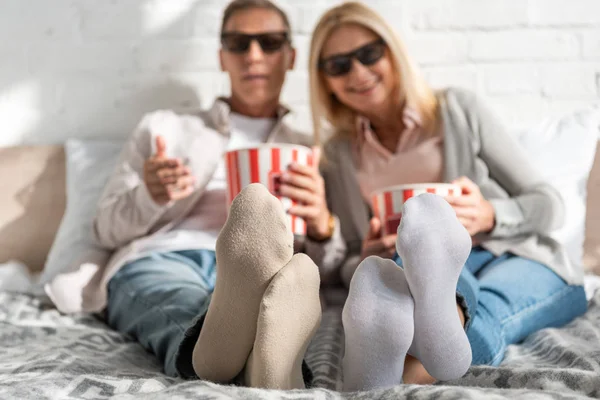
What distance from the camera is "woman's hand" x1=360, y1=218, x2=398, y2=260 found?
3.08 feet

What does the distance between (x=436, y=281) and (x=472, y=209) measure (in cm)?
40

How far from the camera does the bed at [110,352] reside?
558mm

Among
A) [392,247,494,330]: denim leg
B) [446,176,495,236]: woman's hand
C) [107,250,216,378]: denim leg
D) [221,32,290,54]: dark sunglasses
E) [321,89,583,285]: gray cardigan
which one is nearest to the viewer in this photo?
[392,247,494,330]: denim leg

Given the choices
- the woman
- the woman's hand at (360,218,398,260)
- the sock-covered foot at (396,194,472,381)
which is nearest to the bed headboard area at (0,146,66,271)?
the woman

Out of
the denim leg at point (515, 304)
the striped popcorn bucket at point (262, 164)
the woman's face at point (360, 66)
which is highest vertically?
the woman's face at point (360, 66)

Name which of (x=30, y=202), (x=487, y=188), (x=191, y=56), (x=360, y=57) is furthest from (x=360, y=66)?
(x=30, y=202)

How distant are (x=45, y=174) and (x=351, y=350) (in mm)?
1203

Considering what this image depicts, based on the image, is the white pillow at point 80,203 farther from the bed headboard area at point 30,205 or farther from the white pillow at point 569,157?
the white pillow at point 569,157

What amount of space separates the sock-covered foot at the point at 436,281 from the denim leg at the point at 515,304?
0.42ft

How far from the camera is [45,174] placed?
157 centimetres

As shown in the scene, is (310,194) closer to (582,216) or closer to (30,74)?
(582,216)

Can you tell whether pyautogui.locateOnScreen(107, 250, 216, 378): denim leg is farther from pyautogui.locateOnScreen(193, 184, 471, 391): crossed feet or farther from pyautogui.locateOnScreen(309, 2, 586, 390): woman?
pyautogui.locateOnScreen(309, 2, 586, 390): woman

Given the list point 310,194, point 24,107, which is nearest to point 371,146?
point 310,194

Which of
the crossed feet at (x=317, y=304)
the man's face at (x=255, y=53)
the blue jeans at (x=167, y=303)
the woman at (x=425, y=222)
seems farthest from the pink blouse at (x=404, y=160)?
the crossed feet at (x=317, y=304)
